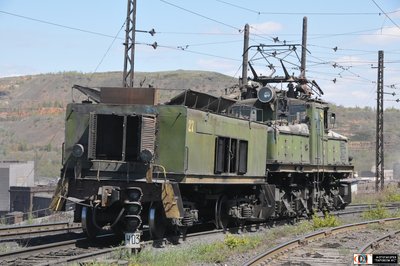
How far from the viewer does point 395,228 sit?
59.1 feet

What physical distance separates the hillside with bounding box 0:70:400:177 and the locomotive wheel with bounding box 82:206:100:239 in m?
48.8

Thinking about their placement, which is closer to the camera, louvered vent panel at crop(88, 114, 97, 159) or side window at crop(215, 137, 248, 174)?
louvered vent panel at crop(88, 114, 97, 159)

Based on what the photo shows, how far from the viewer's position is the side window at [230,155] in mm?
14523

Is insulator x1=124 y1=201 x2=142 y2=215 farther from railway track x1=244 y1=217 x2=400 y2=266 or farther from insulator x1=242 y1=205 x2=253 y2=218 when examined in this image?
insulator x1=242 y1=205 x2=253 y2=218

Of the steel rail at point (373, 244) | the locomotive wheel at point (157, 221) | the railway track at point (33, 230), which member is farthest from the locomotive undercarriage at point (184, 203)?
the steel rail at point (373, 244)

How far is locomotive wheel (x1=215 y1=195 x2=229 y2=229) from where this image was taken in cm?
1578

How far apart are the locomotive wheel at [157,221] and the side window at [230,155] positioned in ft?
6.08

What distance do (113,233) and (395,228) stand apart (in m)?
8.71

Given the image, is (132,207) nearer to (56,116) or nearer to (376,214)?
(376,214)

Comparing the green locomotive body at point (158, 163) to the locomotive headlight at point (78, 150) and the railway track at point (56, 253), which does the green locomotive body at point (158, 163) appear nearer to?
the locomotive headlight at point (78, 150)

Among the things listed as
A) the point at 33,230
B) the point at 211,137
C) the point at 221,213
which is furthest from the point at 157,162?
the point at 33,230

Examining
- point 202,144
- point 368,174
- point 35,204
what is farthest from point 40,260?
point 368,174

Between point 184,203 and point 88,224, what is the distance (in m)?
2.23

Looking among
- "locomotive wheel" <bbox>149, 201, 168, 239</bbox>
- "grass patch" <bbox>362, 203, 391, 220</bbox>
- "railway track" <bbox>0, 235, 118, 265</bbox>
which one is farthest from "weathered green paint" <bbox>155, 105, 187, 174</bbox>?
"grass patch" <bbox>362, 203, 391, 220</bbox>
